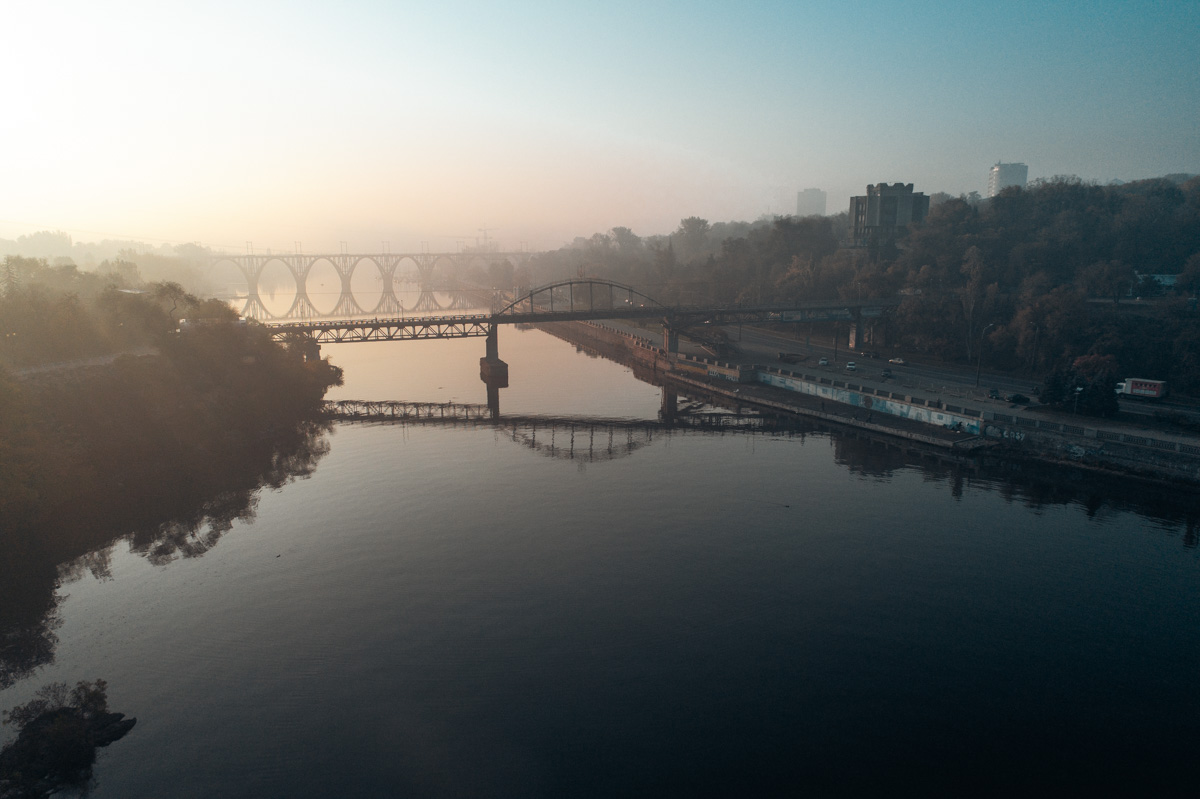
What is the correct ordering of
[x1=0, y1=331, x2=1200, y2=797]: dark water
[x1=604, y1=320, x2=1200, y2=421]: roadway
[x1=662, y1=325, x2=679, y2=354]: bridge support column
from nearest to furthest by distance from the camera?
[x1=0, y1=331, x2=1200, y2=797]: dark water < [x1=604, y1=320, x2=1200, y2=421]: roadway < [x1=662, y1=325, x2=679, y2=354]: bridge support column

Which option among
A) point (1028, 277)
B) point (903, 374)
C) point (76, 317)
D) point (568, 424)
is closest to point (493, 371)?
point (568, 424)

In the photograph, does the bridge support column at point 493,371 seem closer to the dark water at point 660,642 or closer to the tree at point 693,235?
the dark water at point 660,642

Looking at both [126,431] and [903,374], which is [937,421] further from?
[126,431]

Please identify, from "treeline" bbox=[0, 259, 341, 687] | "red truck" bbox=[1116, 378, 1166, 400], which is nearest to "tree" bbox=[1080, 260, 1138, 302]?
"red truck" bbox=[1116, 378, 1166, 400]

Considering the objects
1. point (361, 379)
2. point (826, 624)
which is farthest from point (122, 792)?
point (361, 379)

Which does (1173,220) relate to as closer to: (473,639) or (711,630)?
(711,630)

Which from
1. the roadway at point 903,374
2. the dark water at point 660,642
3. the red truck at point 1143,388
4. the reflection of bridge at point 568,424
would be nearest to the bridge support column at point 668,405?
the reflection of bridge at point 568,424

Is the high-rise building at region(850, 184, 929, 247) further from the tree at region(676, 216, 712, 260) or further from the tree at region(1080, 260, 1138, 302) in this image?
the tree at region(676, 216, 712, 260)
